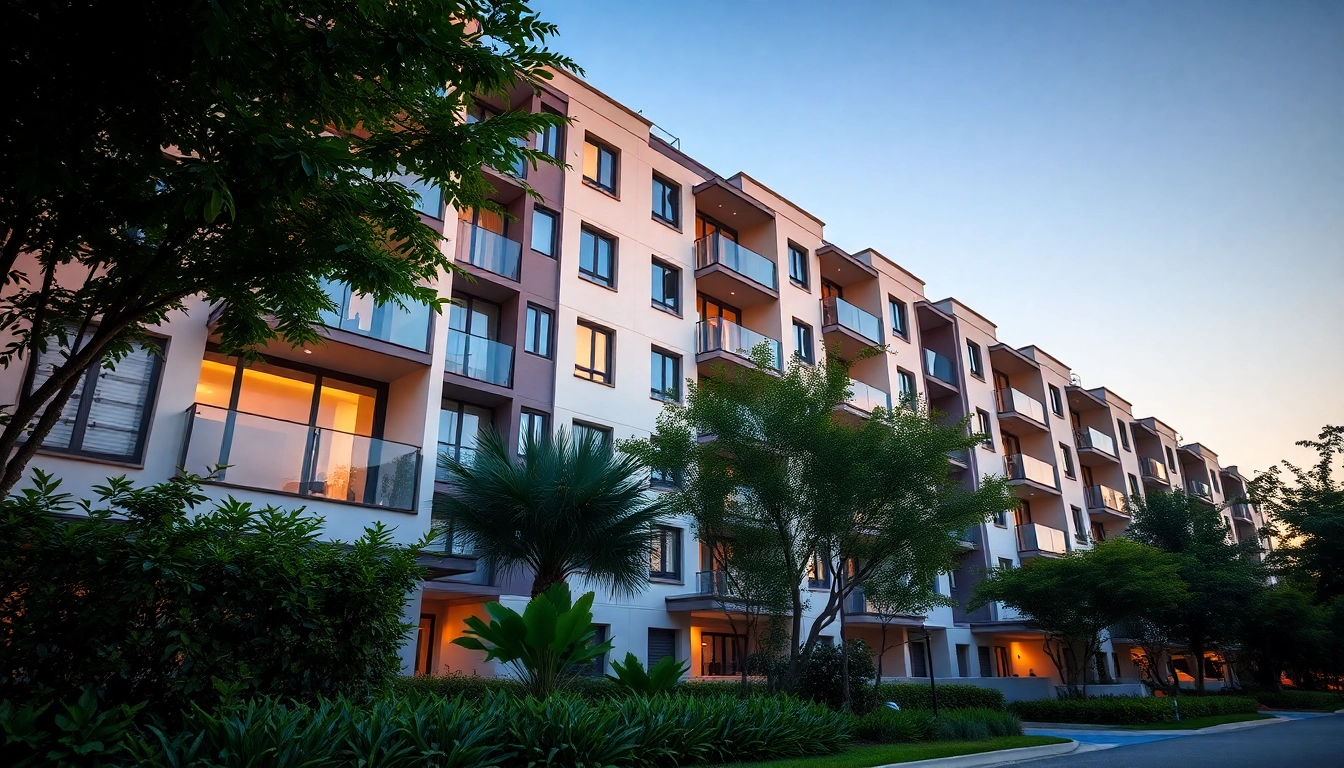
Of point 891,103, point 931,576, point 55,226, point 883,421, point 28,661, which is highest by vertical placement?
point 891,103

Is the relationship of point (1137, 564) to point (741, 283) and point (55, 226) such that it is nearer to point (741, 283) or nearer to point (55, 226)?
point (741, 283)

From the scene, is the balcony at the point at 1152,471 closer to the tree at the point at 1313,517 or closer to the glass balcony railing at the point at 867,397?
the tree at the point at 1313,517

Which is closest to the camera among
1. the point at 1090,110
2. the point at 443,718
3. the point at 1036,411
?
the point at 443,718

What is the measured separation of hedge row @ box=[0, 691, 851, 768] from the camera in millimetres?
6160

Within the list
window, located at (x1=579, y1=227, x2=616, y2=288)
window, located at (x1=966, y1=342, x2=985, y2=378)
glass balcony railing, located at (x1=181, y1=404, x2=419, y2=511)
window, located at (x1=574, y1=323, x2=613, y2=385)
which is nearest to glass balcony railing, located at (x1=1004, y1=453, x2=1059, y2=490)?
window, located at (x1=966, y1=342, x2=985, y2=378)

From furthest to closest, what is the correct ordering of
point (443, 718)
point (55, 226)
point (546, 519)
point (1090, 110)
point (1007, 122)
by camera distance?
point (1007, 122)
point (1090, 110)
point (546, 519)
point (443, 718)
point (55, 226)

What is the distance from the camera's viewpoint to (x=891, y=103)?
803 inches

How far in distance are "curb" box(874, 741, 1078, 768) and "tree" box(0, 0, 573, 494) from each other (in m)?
9.89

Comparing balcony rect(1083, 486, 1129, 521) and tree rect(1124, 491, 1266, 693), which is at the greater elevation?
balcony rect(1083, 486, 1129, 521)

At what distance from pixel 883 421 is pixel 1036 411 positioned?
26418mm

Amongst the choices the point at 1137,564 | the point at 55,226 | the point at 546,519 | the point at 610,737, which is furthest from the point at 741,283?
the point at 55,226

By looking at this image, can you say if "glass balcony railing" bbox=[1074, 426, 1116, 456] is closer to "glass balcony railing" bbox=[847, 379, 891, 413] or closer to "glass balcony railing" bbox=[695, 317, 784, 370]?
"glass balcony railing" bbox=[847, 379, 891, 413]

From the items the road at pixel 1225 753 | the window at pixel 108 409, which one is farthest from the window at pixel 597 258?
the road at pixel 1225 753

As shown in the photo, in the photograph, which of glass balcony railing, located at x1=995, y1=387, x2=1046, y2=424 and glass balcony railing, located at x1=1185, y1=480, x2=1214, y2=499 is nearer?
glass balcony railing, located at x1=995, y1=387, x2=1046, y2=424
